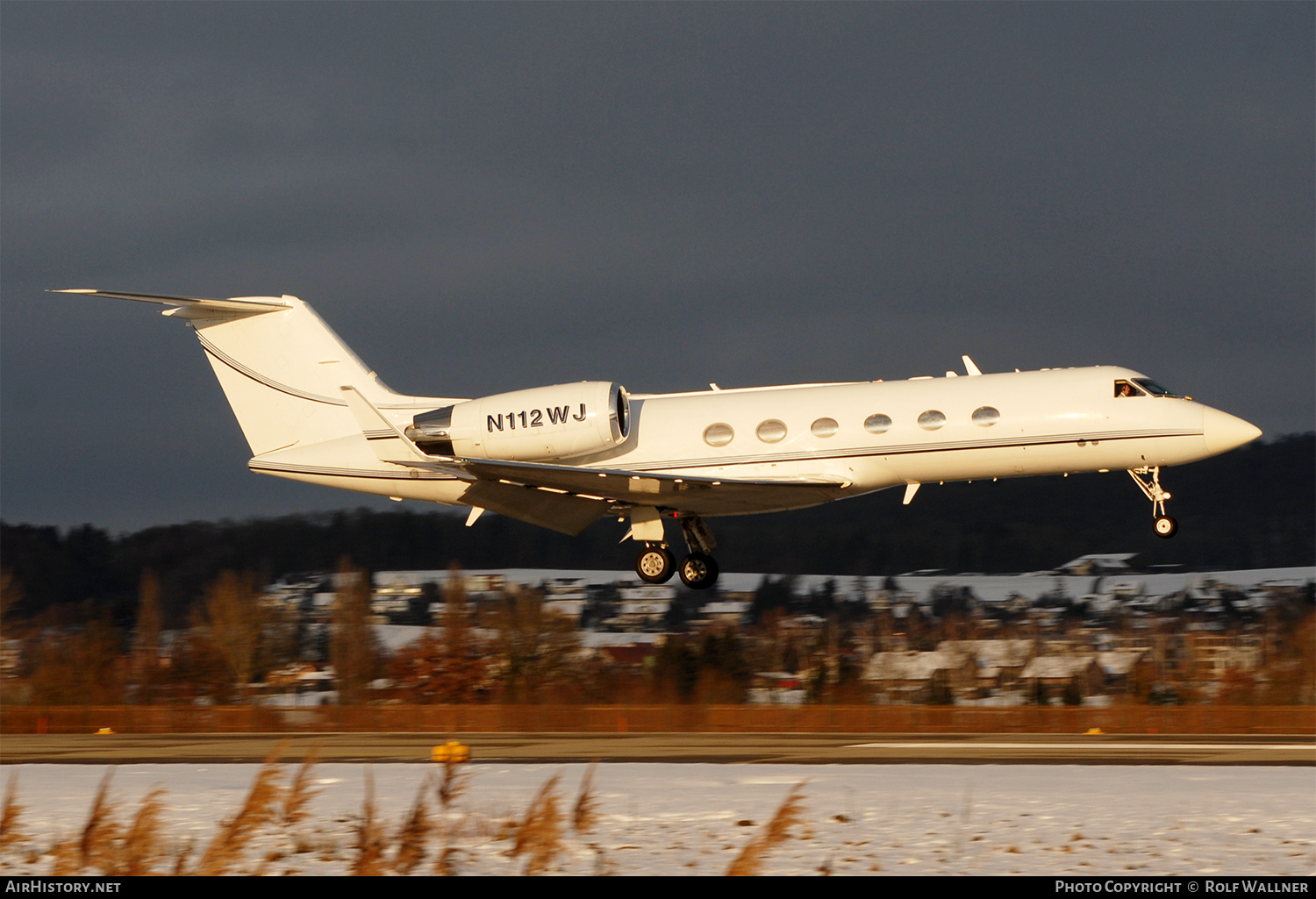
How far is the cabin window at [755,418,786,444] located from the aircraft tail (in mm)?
6184

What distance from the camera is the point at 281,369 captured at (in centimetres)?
2358

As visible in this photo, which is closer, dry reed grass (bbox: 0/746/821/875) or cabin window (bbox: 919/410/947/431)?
dry reed grass (bbox: 0/746/821/875)

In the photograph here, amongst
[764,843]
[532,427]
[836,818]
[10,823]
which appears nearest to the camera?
[764,843]

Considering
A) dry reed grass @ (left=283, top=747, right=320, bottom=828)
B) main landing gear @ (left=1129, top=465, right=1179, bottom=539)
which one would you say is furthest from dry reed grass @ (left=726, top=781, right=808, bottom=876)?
main landing gear @ (left=1129, top=465, right=1179, bottom=539)

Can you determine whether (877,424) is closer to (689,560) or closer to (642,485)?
(642,485)

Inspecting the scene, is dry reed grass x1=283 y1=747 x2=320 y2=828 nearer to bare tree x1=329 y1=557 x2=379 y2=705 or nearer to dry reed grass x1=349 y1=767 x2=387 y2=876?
dry reed grass x1=349 y1=767 x2=387 y2=876

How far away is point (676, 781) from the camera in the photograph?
16406 millimetres

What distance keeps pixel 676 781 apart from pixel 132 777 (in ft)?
24.5

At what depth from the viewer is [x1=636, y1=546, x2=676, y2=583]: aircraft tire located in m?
22.3

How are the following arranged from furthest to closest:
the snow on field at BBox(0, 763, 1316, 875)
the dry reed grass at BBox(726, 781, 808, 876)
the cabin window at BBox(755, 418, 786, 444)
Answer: the cabin window at BBox(755, 418, 786, 444)
the snow on field at BBox(0, 763, 1316, 875)
the dry reed grass at BBox(726, 781, 808, 876)

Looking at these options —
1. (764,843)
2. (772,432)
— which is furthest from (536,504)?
(764,843)

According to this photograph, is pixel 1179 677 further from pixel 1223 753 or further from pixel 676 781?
pixel 676 781

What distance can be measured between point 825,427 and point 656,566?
3.98 m
